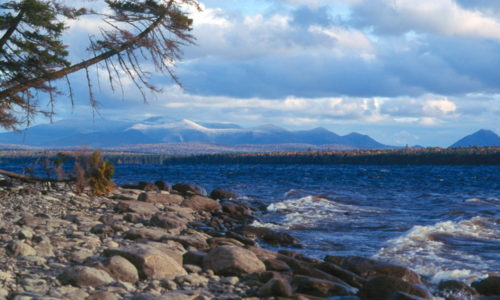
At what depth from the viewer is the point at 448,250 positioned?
1566 centimetres

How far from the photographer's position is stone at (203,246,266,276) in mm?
9711

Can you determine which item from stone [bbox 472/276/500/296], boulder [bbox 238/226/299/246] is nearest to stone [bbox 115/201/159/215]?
boulder [bbox 238/226/299/246]

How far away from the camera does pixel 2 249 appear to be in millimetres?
9406

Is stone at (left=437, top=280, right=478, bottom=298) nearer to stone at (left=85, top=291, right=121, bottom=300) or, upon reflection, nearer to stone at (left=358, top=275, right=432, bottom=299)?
stone at (left=358, top=275, right=432, bottom=299)

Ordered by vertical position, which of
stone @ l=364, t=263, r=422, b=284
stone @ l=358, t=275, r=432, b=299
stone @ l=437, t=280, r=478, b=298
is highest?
stone @ l=358, t=275, r=432, b=299

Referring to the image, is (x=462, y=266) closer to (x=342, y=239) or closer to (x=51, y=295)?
(x=342, y=239)

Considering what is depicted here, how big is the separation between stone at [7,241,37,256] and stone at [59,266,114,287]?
1.59 metres

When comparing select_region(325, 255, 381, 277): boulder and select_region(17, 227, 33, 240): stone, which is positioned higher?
select_region(17, 227, 33, 240): stone

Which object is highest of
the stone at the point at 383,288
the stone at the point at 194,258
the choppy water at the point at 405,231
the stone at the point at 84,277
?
the stone at the point at 84,277

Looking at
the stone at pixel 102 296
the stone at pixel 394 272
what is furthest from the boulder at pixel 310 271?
the stone at pixel 102 296

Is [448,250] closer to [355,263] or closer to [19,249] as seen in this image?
[355,263]

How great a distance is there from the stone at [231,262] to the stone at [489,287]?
4.30 meters

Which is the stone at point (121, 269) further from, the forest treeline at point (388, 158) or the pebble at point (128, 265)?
the forest treeline at point (388, 158)

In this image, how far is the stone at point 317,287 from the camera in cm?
923
